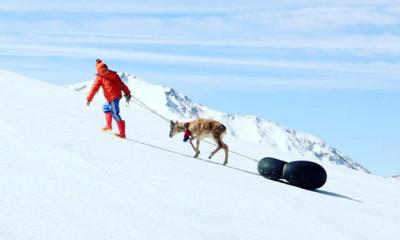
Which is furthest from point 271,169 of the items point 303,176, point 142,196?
point 142,196

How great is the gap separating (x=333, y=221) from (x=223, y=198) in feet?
6.15

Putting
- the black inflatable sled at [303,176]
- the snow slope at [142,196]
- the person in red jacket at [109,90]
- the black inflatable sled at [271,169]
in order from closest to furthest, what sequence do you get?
the snow slope at [142,196] → the black inflatable sled at [303,176] → the black inflatable sled at [271,169] → the person in red jacket at [109,90]

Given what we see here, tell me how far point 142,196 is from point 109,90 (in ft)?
22.8

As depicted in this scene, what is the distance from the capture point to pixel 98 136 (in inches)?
533

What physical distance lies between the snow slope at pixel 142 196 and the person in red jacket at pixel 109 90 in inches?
29.3

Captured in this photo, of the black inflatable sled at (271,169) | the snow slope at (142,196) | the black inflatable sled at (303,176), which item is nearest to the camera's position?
the snow slope at (142,196)

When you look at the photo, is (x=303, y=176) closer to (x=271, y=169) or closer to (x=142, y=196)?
(x=271, y=169)

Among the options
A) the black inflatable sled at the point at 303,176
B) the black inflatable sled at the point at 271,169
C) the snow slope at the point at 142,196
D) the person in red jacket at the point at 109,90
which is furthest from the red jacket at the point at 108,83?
the black inflatable sled at the point at 303,176

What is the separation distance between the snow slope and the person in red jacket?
745 millimetres

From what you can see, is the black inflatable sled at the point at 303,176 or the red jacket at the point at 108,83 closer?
the black inflatable sled at the point at 303,176

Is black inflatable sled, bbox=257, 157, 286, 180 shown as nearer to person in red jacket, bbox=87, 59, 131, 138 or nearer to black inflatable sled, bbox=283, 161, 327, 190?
black inflatable sled, bbox=283, 161, 327, 190

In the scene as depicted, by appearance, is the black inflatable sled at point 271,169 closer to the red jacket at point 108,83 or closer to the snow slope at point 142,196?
the snow slope at point 142,196

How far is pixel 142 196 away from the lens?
341 inches

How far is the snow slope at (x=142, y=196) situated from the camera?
705 cm
